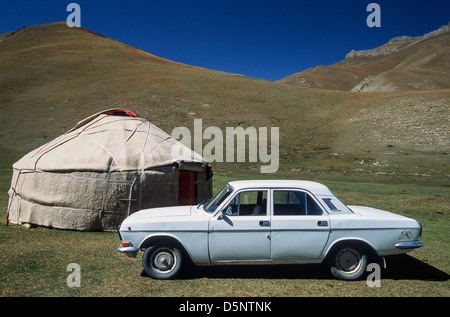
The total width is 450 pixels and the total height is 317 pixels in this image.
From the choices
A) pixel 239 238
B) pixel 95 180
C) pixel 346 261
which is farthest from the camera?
pixel 95 180

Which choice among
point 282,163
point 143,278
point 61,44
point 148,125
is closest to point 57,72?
point 61,44

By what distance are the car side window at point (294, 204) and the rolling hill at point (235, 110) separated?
21.6 m

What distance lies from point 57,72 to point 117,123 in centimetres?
5749

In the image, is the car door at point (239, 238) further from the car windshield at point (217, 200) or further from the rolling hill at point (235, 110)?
the rolling hill at point (235, 110)

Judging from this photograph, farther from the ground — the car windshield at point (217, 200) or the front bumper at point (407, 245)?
the car windshield at point (217, 200)

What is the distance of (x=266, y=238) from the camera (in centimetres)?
546

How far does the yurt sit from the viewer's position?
8.99 m

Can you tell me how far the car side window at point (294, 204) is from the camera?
18.7ft

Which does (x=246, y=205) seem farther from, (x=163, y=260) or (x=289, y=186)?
(x=163, y=260)

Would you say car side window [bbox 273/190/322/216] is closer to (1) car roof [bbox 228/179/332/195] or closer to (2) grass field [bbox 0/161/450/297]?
(1) car roof [bbox 228/179/332/195]

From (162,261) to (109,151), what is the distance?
493 centimetres

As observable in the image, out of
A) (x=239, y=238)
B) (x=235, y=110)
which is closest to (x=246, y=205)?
(x=239, y=238)

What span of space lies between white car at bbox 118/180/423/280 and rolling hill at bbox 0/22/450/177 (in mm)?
21986

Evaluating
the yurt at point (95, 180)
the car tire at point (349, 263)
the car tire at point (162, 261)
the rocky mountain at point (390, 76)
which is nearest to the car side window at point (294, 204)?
the car tire at point (349, 263)
